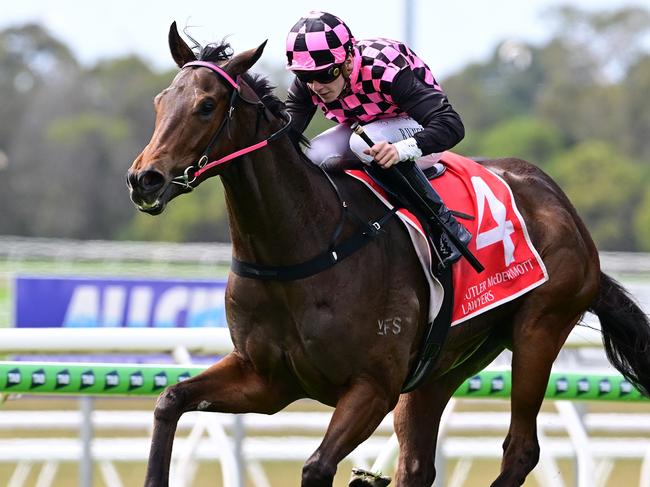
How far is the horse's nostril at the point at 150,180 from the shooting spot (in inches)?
142

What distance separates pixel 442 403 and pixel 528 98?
57239 mm

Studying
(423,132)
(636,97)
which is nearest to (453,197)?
(423,132)

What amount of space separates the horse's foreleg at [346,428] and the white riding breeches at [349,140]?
0.81 metres

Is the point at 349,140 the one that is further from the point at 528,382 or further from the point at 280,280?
the point at 528,382

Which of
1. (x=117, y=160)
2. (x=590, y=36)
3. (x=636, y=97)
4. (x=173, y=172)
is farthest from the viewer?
(x=590, y=36)

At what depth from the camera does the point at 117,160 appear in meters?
46.5

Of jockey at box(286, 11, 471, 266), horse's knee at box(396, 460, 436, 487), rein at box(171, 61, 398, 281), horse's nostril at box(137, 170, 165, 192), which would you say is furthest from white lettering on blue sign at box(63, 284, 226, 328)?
horse's nostril at box(137, 170, 165, 192)

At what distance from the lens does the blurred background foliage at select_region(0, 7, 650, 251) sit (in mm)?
41281

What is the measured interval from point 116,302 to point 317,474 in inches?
254

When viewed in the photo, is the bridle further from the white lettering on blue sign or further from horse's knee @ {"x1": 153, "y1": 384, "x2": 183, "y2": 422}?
the white lettering on blue sign

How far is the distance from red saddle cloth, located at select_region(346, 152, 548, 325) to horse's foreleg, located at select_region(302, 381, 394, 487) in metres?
0.59

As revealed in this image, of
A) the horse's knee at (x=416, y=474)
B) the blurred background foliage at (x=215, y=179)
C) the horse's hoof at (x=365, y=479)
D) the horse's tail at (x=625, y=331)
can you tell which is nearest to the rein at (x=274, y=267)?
the horse's hoof at (x=365, y=479)

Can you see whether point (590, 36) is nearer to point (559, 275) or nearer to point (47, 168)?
point (47, 168)

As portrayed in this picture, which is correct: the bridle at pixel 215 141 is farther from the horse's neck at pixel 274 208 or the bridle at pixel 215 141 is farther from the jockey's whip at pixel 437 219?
the jockey's whip at pixel 437 219
